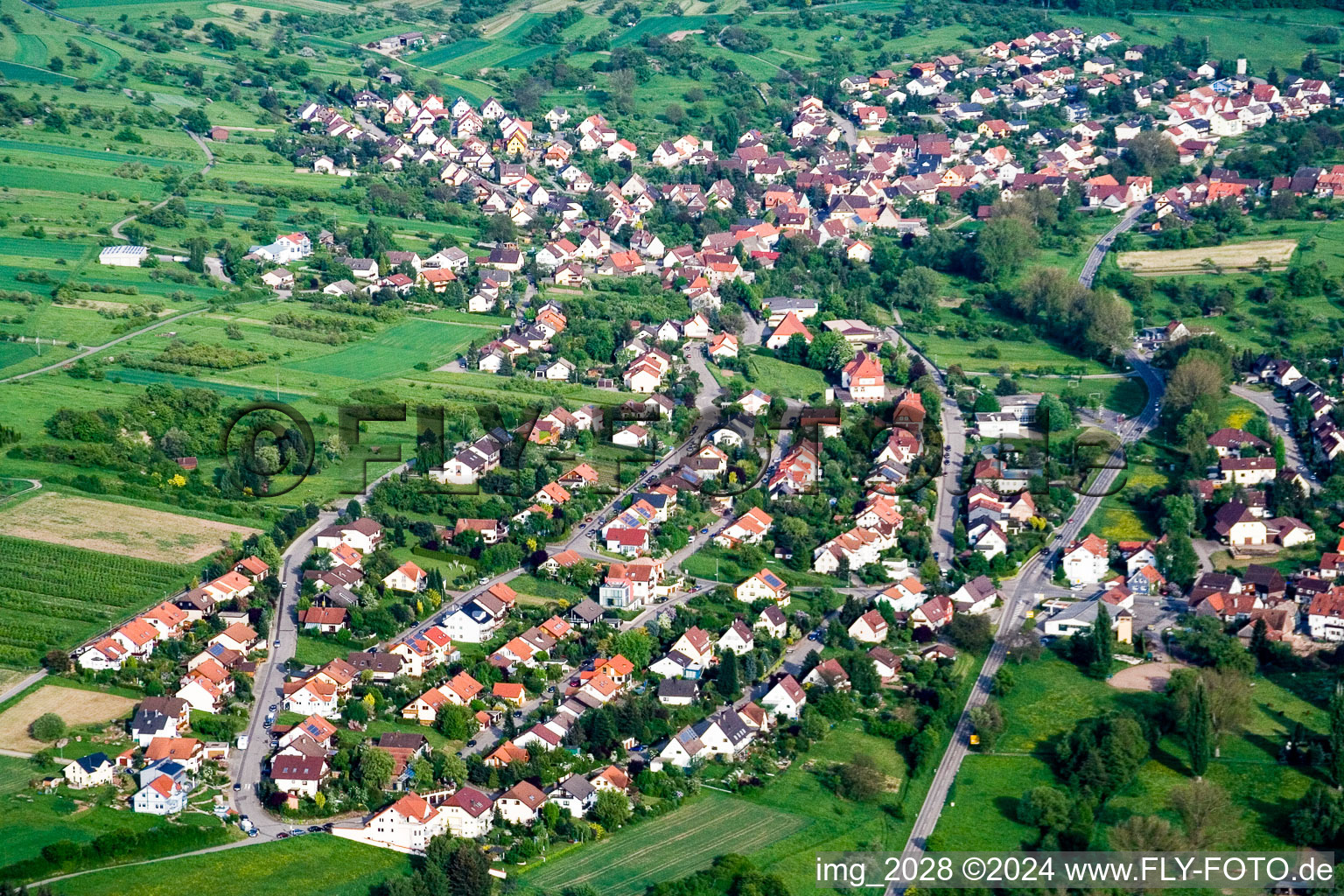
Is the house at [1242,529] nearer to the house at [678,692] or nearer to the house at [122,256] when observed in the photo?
the house at [678,692]

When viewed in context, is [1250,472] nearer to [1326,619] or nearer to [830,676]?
[1326,619]

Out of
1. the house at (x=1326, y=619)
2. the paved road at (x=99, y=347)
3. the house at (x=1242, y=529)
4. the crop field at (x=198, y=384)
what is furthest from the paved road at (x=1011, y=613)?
the paved road at (x=99, y=347)

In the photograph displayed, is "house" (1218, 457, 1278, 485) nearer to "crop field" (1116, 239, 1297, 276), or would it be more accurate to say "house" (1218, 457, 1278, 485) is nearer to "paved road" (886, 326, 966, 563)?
"paved road" (886, 326, 966, 563)

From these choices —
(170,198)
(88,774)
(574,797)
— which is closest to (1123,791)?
(574,797)

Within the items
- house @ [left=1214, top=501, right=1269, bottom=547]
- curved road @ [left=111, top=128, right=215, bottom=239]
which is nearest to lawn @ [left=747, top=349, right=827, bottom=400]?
house @ [left=1214, top=501, right=1269, bottom=547]

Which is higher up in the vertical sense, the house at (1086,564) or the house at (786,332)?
the house at (786,332)
